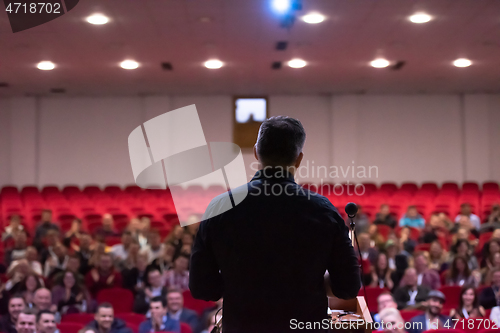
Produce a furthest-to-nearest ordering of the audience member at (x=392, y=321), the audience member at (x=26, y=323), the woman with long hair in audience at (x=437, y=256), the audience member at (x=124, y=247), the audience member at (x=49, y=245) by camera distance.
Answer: the audience member at (x=124, y=247) < the audience member at (x=49, y=245) < the woman with long hair in audience at (x=437, y=256) < the audience member at (x=26, y=323) < the audience member at (x=392, y=321)

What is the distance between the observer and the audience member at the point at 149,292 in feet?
19.4

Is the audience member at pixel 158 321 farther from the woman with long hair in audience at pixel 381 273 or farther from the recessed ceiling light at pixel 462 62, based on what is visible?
the recessed ceiling light at pixel 462 62

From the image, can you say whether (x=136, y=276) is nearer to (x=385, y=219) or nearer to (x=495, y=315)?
(x=495, y=315)

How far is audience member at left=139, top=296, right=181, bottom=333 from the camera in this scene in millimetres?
4908

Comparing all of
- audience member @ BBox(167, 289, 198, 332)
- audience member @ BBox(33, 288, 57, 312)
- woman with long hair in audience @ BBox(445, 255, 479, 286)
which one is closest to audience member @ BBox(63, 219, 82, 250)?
audience member @ BBox(33, 288, 57, 312)

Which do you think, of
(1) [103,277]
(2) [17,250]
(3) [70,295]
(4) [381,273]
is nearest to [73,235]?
(2) [17,250]

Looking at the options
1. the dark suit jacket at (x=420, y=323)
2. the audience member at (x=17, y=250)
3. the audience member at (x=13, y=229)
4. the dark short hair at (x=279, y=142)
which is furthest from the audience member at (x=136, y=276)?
the dark short hair at (x=279, y=142)

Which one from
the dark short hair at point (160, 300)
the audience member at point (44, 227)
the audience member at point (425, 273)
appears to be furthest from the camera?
the audience member at point (44, 227)

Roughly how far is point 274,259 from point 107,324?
3783 mm

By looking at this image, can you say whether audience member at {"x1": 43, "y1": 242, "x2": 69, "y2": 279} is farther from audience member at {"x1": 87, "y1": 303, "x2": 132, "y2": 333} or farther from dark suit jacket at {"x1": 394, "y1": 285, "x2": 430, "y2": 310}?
dark suit jacket at {"x1": 394, "y1": 285, "x2": 430, "y2": 310}

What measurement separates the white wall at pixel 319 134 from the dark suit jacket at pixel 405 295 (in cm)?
647

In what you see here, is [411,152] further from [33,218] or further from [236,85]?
[33,218]

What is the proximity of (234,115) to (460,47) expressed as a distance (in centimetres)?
587

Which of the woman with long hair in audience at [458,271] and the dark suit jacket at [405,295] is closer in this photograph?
the dark suit jacket at [405,295]
